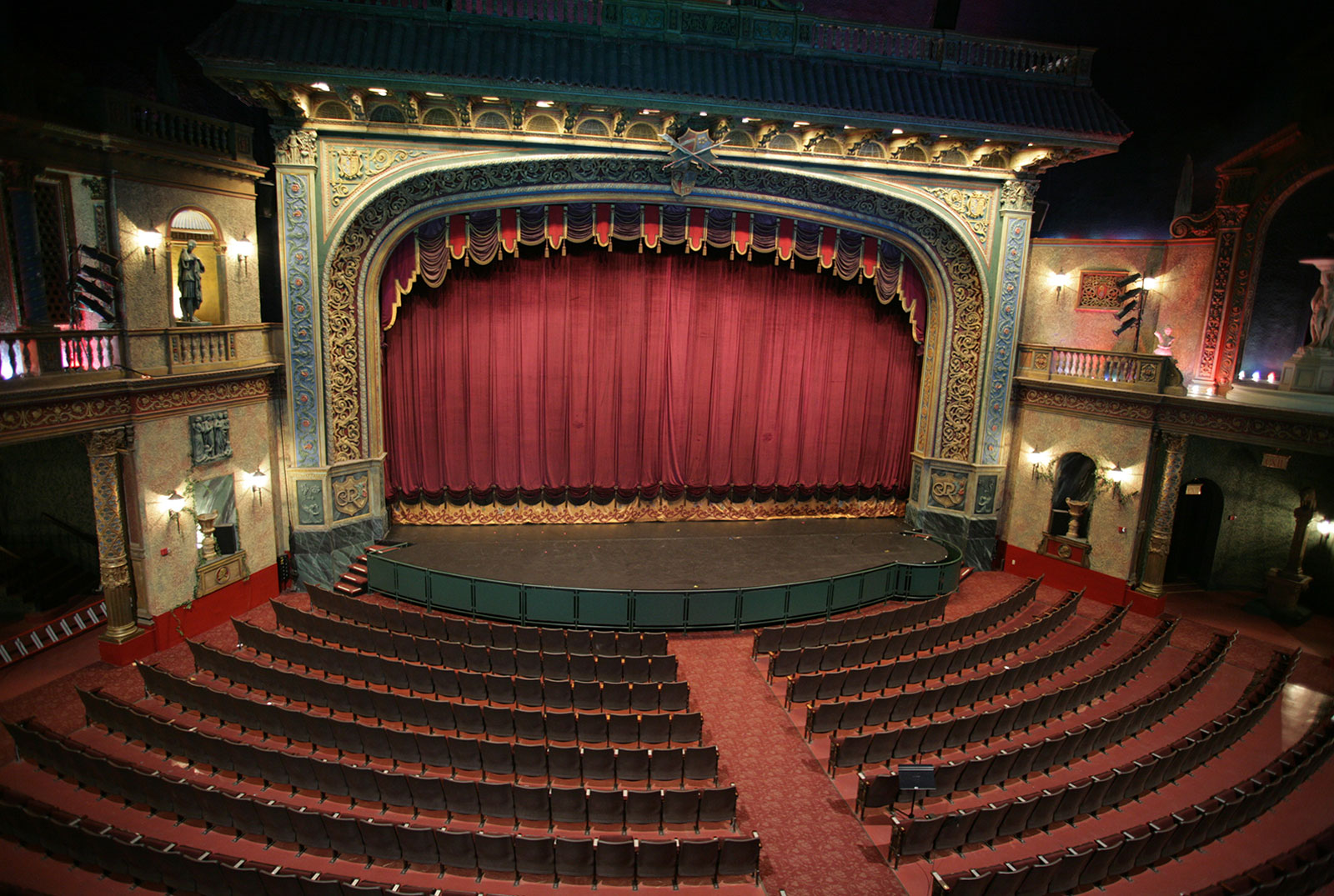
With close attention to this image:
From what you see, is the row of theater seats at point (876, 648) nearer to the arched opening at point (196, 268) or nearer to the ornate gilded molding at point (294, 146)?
the arched opening at point (196, 268)

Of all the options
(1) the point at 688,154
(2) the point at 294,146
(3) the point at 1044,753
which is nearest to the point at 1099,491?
(3) the point at 1044,753

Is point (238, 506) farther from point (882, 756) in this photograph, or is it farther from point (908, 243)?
point (908, 243)

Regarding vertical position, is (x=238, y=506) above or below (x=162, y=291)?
below

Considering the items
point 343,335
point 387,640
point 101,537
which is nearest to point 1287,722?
point 387,640

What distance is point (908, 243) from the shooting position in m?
15.9

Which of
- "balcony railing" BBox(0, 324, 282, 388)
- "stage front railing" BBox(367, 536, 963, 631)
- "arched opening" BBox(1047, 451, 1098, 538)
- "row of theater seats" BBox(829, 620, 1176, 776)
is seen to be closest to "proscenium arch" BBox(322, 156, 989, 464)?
"balcony railing" BBox(0, 324, 282, 388)

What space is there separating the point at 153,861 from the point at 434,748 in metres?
2.66

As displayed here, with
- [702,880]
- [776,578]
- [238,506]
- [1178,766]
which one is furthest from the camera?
[776,578]

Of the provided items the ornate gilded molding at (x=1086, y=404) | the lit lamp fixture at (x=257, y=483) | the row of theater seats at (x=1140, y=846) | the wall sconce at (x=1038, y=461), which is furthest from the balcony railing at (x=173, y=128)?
the wall sconce at (x=1038, y=461)

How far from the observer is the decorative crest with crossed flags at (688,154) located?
1370 cm

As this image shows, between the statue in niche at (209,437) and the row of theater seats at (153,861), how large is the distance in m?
5.78

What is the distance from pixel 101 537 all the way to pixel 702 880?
9745 mm

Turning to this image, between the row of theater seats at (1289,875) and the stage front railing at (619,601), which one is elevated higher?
the stage front railing at (619,601)

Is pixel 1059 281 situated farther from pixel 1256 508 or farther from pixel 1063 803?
pixel 1063 803
